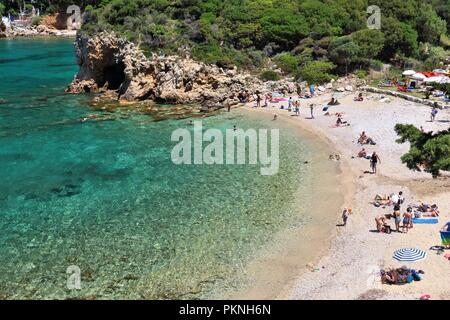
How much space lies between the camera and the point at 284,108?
4816cm

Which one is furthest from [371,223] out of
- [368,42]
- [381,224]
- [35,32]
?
[35,32]

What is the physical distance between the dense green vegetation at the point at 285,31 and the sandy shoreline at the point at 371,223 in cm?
1453

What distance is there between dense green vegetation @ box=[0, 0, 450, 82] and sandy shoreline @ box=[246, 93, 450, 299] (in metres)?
14.5

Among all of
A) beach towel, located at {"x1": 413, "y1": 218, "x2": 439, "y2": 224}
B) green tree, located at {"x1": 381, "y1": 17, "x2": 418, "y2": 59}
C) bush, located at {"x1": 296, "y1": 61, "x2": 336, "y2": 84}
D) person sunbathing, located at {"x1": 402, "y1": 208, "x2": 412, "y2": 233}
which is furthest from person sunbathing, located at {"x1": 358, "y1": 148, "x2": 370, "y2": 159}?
green tree, located at {"x1": 381, "y1": 17, "x2": 418, "y2": 59}

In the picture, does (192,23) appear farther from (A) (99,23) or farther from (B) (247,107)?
(B) (247,107)

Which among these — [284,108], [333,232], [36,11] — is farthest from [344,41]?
[36,11]

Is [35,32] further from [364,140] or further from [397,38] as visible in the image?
[364,140]

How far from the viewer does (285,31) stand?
205 ft

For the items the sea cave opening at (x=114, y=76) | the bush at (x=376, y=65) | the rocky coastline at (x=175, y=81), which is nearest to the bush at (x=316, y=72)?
the rocky coastline at (x=175, y=81)

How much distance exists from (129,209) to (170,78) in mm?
25684

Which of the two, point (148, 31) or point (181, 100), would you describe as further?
point (148, 31)

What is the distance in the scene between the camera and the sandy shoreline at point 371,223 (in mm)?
19516

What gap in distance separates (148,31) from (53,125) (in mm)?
19623
